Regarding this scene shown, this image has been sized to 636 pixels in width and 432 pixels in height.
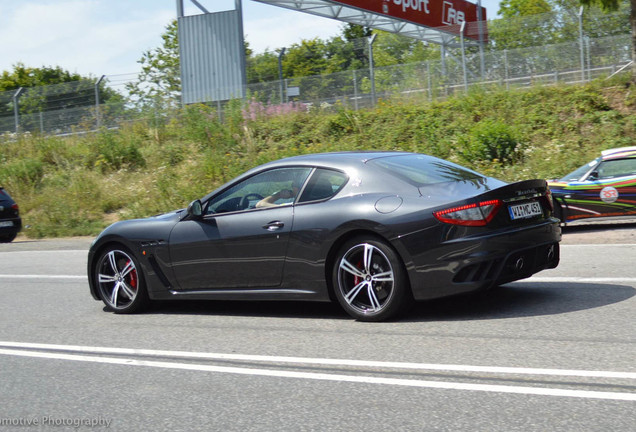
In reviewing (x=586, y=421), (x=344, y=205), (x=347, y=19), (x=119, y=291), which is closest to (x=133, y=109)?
(x=347, y=19)

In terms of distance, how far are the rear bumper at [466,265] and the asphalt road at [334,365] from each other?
0.32 metres

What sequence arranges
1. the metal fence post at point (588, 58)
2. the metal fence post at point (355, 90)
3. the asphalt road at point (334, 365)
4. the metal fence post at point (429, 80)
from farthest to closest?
1. the metal fence post at point (355, 90)
2. the metal fence post at point (429, 80)
3. the metal fence post at point (588, 58)
4. the asphalt road at point (334, 365)

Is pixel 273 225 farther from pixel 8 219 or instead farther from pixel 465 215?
pixel 8 219

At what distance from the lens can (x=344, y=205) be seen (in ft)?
20.6

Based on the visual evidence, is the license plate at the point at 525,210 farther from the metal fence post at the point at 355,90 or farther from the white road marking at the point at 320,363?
the metal fence post at the point at 355,90

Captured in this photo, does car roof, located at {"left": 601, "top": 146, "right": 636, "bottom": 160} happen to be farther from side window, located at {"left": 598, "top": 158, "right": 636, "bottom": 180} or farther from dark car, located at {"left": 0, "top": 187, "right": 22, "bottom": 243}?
dark car, located at {"left": 0, "top": 187, "right": 22, "bottom": 243}

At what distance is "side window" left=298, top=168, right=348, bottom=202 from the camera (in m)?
6.50

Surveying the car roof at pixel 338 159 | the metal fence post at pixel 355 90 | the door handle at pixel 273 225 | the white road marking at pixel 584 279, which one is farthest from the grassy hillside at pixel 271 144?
the door handle at pixel 273 225

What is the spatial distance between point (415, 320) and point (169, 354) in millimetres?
1948

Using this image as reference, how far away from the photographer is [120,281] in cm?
769

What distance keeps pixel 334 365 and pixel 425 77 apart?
18897 millimetres

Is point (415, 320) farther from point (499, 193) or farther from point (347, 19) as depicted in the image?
point (347, 19)

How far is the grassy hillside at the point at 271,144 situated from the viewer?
1839 centimetres

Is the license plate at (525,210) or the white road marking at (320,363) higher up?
the license plate at (525,210)
